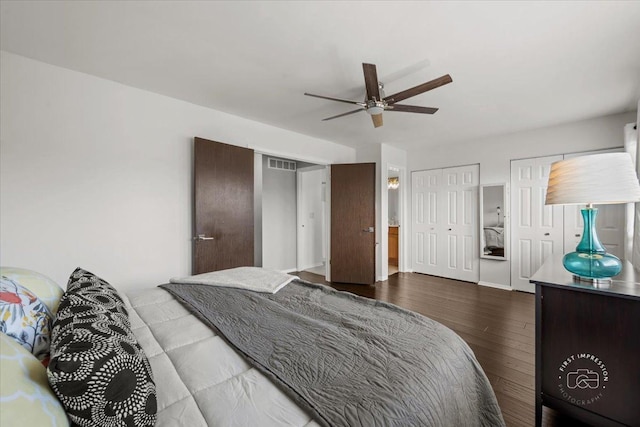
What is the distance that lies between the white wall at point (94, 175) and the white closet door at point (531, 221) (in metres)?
4.47

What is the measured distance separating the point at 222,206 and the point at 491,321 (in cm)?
330

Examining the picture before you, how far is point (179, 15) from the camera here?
1.67 metres

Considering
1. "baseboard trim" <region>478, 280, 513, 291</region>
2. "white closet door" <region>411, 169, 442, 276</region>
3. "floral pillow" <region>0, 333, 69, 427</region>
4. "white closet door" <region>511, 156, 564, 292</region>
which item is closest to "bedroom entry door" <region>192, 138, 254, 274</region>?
"floral pillow" <region>0, 333, 69, 427</region>

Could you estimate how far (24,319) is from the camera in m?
0.87

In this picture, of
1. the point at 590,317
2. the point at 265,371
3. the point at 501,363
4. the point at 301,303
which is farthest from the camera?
the point at 501,363

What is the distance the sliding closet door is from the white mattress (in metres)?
4.54

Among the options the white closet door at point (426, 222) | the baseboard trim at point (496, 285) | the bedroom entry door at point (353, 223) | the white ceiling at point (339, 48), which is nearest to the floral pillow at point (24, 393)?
the white ceiling at point (339, 48)

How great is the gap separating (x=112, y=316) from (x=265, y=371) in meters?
0.60

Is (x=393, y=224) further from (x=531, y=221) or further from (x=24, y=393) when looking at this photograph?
(x=24, y=393)

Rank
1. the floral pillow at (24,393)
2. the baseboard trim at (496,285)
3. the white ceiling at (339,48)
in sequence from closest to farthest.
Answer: the floral pillow at (24,393) < the white ceiling at (339,48) < the baseboard trim at (496,285)

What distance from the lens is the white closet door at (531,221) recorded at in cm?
380

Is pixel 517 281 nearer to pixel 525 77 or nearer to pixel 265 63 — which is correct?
pixel 525 77

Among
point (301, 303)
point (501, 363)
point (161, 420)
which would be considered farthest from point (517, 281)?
point (161, 420)

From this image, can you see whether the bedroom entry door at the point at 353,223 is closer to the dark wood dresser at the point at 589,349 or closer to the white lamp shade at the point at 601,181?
the dark wood dresser at the point at 589,349
